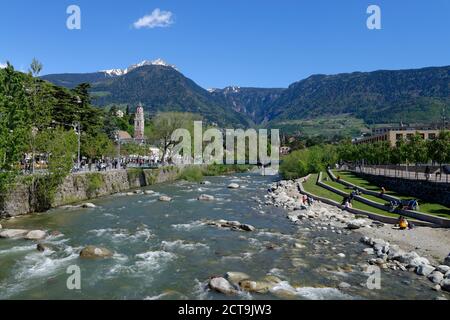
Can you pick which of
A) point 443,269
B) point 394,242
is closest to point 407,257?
point 443,269

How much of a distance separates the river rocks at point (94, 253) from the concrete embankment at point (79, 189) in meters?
17.2

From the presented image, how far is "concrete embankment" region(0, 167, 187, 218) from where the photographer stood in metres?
38.6

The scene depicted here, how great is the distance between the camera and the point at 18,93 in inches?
1548

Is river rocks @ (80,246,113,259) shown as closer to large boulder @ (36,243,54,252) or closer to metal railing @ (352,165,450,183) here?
large boulder @ (36,243,54,252)

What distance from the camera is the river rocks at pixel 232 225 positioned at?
33.5 meters

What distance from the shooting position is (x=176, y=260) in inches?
950

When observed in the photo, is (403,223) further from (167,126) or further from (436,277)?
(167,126)

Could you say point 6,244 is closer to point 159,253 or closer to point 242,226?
point 159,253

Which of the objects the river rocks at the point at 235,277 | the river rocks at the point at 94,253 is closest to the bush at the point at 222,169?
the river rocks at the point at 94,253

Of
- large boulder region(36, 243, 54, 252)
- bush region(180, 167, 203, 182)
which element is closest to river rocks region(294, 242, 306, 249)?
large boulder region(36, 243, 54, 252)

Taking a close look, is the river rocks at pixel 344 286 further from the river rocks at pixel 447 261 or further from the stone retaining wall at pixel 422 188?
the stone retaining wall at pixel 422 188

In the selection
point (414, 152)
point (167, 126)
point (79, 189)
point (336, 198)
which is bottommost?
point (336, 198)

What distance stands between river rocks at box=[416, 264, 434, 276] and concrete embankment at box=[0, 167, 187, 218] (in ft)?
116

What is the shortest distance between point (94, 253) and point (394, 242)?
67.0 ft
